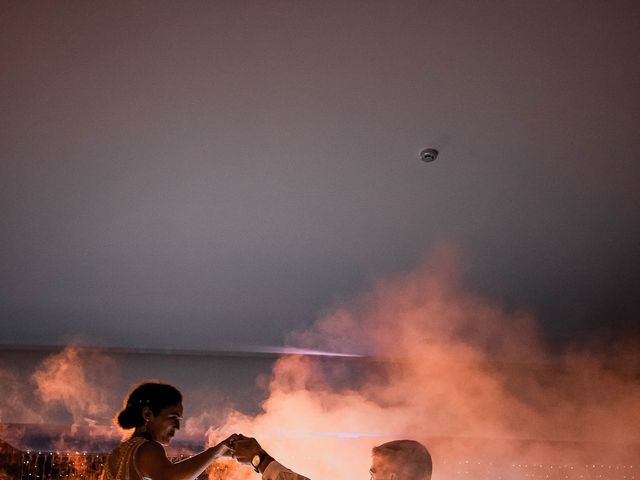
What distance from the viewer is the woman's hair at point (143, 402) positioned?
3.44 meters

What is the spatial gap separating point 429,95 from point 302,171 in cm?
98

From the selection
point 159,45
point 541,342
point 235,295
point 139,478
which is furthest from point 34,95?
point 541,342

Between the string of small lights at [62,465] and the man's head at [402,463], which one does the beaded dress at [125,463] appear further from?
the string of small lights at [62,465]

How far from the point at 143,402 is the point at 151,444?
0.20m

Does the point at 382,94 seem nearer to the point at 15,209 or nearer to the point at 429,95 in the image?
the point at 429,95

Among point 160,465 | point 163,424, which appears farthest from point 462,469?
point 160,465

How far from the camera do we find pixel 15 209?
16.7 ft

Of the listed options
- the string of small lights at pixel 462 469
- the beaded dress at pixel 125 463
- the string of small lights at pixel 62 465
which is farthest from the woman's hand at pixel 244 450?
the string of small lights at pixel 62 465

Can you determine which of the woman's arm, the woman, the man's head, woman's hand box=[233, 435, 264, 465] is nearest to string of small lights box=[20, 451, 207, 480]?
woman's hand box=[233, 435, 264, 465]

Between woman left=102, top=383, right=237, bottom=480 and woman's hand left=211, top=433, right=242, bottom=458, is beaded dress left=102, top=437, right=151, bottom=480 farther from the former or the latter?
woman's hand left=211, top=433, right=242, bottom=458

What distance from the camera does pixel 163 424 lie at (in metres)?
3.44

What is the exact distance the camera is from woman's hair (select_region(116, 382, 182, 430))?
344cm

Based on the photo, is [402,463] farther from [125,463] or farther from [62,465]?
[62,465]

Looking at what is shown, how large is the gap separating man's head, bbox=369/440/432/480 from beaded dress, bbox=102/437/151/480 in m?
1.01
